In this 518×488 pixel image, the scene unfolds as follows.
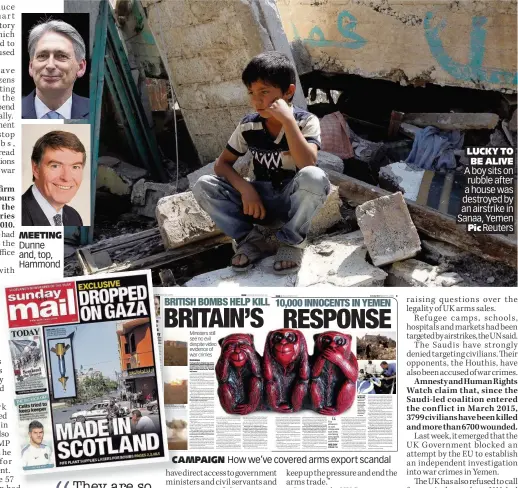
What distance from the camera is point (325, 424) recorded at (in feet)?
Answer: 9.55

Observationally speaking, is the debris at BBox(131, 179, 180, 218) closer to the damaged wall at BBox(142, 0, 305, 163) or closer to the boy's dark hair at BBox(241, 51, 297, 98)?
the damaged wall at BBox(142, 0, 305, 163)

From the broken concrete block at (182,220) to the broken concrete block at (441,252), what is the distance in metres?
1.07

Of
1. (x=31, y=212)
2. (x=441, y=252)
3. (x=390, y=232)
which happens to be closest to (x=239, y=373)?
(x=390, y=232)

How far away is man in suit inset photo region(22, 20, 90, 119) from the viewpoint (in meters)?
3.13

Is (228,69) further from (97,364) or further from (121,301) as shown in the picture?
(97,364)

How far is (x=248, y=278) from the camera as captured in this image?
3.06m

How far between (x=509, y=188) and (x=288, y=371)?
1.34 metres

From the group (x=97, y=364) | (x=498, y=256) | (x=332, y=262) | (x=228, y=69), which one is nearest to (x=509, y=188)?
(x=498, y=256)

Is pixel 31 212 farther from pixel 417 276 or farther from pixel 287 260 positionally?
pixel 417 276

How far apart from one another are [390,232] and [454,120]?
46.2 inches

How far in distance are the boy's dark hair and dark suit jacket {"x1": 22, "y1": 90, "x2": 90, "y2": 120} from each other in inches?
38.3

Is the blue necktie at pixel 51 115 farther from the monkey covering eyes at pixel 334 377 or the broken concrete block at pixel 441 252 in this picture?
the broken concrete block at pixel 441 252

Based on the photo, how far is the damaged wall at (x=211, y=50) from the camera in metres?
3.63

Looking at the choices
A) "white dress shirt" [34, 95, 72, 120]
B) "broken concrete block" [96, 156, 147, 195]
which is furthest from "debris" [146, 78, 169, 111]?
"white dress shirt" [34, 95, 72, 120]
